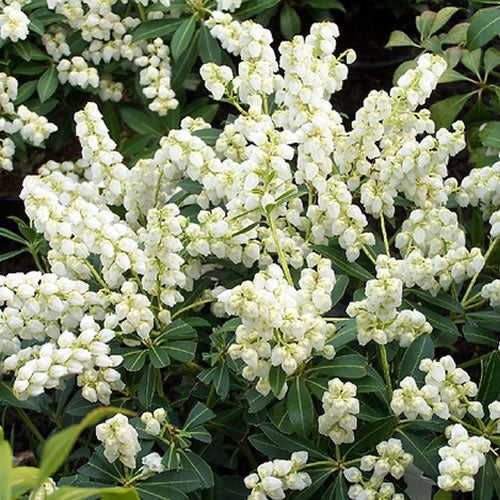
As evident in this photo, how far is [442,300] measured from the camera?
2.06 m

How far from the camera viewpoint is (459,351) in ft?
10.6

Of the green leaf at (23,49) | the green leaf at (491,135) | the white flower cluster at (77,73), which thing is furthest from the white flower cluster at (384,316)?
the green leaf at (23,49)

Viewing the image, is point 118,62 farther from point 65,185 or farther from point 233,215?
point 233,215

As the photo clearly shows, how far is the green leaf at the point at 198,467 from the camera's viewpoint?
184cm

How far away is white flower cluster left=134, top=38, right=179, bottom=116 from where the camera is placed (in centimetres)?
285

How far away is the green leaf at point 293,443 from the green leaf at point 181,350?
26 centimetres

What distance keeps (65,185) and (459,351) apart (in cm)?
179

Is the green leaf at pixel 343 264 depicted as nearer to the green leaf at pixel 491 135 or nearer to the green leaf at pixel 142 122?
the green leaf at pixel 491 135

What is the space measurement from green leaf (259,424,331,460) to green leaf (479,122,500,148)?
1.16m

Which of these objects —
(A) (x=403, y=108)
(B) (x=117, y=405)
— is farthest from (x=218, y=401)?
(A) (x=403, y=108)

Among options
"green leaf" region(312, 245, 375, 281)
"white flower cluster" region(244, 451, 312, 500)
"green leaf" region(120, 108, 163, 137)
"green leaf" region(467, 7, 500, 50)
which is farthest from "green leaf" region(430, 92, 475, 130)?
"white flower cluster" region(244, 451, 312, 500)

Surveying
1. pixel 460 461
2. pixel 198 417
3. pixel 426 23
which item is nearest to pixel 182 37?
pixel 426 23

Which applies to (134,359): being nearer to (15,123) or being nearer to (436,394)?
(436,394)

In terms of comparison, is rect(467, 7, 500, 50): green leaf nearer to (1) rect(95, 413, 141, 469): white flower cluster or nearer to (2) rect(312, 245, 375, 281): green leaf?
(2) rect(312, 245, 375, 281): green leaf
